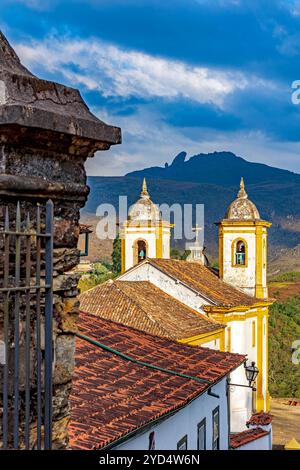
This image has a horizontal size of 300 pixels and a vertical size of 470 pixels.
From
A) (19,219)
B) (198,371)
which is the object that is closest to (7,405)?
(19,219)

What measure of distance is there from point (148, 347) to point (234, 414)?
15754 mm

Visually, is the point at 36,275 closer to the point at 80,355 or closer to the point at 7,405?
the point at 7,405

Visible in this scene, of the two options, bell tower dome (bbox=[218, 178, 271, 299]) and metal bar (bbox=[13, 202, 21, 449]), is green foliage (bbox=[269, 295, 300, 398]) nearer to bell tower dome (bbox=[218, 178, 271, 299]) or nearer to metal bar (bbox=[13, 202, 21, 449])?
bell tower dome (bbox=[218, 178, 271, 299])

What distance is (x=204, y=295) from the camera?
24484 mm

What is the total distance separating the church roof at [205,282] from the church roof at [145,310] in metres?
0.83

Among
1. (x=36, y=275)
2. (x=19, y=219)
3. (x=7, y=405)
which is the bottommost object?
(x=7, y=405)

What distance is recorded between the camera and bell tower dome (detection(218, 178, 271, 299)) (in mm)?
28438

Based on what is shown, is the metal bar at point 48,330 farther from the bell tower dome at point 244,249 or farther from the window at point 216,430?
the bell tower dome at point 244,249

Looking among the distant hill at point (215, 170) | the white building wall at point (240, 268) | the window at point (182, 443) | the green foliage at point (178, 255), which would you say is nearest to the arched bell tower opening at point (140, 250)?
the white building wall at point (240, 268)

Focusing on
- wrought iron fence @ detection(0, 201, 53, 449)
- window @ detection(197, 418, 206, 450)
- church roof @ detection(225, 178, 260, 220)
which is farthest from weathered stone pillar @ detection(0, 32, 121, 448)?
church roof @ detection(225, 178, 260, 220)

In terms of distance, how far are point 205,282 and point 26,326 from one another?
2392 centimetres

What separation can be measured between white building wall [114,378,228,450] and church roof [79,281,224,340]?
699 cm

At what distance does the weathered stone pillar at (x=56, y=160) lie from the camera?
3.03 m

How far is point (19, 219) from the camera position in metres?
2.93
